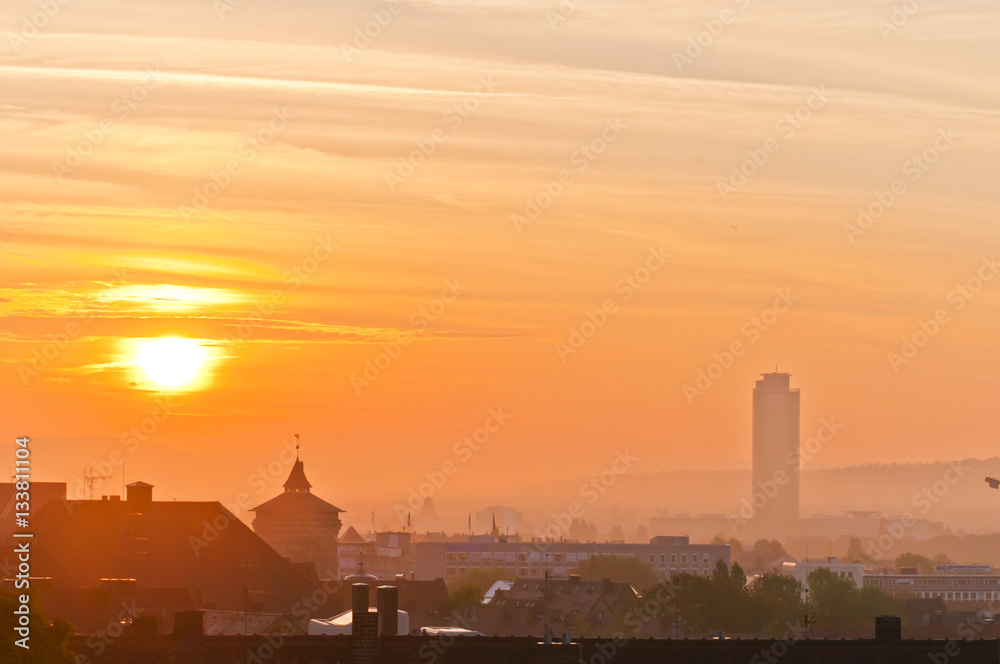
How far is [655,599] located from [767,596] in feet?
40.3

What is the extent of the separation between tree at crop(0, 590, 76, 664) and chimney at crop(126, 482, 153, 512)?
65.4m

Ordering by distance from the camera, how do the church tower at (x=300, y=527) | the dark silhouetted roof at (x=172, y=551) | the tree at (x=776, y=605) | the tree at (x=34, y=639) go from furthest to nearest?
the church tower at (x=300, y=527) → the tree at (x=776, y=605) → the dark silhouetted roof at (x=172, y=551) → the tree at (x=34, y=639)

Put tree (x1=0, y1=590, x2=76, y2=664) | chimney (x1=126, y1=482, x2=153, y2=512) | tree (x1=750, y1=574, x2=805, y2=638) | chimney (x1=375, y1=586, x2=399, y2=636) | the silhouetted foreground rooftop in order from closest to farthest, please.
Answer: tree (x1=0, y1=590, x2=76, y2=664) < the silhouetted foreground rooftop < chimney (x1=375, y1=586, x2=399, y2=636) < chimney (x1=126, y1=482, x2=153, y2=512) < tree (x1=750, y1=574, x2=805, y2=638)

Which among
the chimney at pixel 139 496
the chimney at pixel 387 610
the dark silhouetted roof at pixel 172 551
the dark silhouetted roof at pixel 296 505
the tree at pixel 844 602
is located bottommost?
the tree at pixel 844 602

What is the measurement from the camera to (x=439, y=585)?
139250mm

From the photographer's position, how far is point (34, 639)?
40.5 metres

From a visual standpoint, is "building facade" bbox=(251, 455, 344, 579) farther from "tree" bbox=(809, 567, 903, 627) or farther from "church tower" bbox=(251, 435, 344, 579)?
"tree" bbox=(809, 567, 903, 627)

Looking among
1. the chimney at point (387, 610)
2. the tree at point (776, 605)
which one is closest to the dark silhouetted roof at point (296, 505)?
the tree at point (776, 605)

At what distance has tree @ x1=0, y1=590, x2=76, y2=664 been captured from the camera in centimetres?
3975

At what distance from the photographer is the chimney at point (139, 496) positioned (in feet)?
350

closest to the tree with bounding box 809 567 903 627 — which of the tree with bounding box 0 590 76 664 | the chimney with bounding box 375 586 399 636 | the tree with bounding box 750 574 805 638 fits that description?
the tree with bounding box 750 574 805 638

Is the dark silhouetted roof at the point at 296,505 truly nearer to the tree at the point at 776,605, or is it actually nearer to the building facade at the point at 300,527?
the building facade at the point at 300,527

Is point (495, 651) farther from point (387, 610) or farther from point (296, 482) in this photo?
point (296, 482)

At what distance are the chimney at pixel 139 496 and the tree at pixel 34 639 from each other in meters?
65.4
